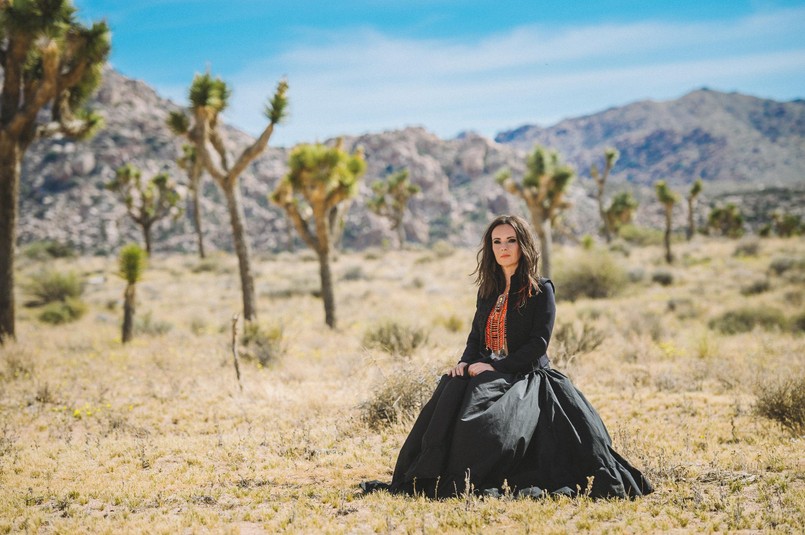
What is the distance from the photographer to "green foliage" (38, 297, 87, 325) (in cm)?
1592

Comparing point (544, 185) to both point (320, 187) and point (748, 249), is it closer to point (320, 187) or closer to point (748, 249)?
point (320, 187)

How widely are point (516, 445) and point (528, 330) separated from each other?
901 mm

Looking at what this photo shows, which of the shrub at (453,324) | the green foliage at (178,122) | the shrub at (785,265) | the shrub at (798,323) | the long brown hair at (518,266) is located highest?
the green foliage at (178,122)

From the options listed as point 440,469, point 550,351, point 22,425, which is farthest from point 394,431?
point 22,425

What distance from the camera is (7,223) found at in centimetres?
1065

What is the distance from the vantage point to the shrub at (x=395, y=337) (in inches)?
379

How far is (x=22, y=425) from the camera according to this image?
20.6ft

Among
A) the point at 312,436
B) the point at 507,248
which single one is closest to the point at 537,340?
the point at 507,248

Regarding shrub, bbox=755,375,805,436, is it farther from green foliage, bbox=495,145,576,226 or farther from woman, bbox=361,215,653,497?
green foliage, bbox=495,145,576,226

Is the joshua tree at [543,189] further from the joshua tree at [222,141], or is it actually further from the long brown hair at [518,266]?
the long brown hair at [518,266]

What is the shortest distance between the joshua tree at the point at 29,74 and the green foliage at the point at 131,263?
2.13 metres

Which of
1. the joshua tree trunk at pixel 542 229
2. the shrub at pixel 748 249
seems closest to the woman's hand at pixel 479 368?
the joshua tree trunk at pixel 542 229

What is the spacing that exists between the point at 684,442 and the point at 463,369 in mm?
2702

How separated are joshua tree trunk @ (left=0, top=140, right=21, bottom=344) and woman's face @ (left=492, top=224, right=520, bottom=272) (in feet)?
36.4
